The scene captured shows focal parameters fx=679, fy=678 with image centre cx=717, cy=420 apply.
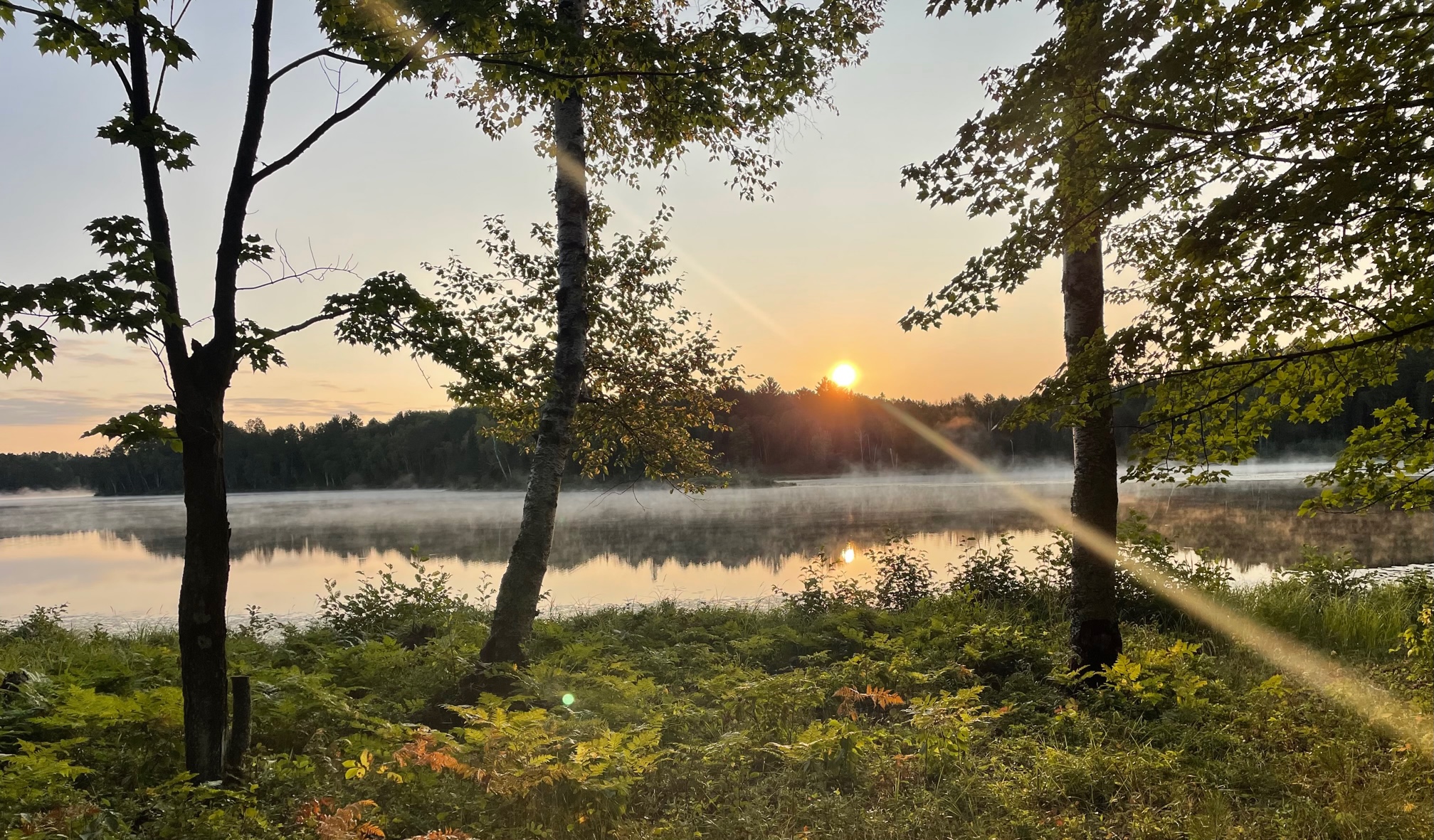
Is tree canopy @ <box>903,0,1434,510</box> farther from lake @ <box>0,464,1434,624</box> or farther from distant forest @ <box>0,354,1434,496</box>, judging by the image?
distant forest @ <box>0,354,1434,496</box>

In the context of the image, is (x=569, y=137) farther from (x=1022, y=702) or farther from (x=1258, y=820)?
(x=1258, y=820)

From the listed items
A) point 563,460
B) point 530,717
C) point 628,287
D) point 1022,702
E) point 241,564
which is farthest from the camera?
point 241,564

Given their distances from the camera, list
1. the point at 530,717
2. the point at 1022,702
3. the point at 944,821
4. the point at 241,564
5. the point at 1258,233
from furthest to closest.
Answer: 1. the point at 241,564
2. the point at 1022,702
3. the point at 530,717
4. the point at 944,821
5. the point at 1258,233

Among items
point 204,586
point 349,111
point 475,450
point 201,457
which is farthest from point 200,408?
point 475,450

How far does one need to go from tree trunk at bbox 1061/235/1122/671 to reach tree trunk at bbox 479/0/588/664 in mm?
5210

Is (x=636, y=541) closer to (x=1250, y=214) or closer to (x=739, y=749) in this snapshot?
(x=739, y=749)

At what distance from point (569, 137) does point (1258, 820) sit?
331 inches

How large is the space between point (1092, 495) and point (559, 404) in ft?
18.6

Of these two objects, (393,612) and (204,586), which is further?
(393,612)

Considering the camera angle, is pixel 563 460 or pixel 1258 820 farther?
pixel 563 460

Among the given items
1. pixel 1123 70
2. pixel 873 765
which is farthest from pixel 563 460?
pixel 1123 70

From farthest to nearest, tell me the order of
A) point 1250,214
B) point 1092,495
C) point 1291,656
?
point 1291,656
point 1092,495
point 1250,214

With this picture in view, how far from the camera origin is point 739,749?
17.0 feet

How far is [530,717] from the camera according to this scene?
4.66 meters
